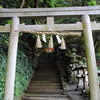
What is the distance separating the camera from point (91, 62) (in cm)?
366

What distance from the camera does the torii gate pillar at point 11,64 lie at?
11.5 feet

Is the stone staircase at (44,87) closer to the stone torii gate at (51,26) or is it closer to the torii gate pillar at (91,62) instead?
the torii gate pillar at (91,62)

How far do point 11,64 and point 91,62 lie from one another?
252cm

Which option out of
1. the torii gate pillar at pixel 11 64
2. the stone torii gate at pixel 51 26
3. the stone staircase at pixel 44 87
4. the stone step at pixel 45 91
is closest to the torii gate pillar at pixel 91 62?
the stone torii gate at pixel 51 26

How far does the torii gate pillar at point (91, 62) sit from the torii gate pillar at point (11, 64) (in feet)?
7.69

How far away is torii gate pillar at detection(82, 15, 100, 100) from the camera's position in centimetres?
348

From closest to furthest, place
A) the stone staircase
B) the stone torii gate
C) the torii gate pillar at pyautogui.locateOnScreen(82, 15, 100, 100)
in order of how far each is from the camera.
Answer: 1. the torii gate pillar at pyautogui.locateOnScreen(82, 15, 100, 100)
2. the stone torii gate
3. the stone staircase

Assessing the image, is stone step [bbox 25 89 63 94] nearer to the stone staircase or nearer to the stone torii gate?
the stone staircase

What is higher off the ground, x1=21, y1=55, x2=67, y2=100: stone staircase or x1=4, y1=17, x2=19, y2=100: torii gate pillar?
x1=4, y1=17, x2=19, y2=100: torii gate pillar

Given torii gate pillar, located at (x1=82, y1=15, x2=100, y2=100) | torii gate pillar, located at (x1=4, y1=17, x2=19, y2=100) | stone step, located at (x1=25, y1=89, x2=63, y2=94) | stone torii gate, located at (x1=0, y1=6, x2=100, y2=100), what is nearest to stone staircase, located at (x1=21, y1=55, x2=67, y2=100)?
stone step, located at (x1=25, y1=89, x2=63, y2=94)

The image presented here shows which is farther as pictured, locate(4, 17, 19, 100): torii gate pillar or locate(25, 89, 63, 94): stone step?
locate(25, 89, 63, 94): stone step

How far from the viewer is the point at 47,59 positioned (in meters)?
15.4

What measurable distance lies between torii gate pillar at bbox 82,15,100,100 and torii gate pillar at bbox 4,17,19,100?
2.35 metres

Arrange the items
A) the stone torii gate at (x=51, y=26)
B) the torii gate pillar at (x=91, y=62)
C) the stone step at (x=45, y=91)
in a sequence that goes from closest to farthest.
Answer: the torii gate pillar at (x=91, y=62), the stone torii gate at (x=51, y=26), the stone step at (x=45, y=91)
